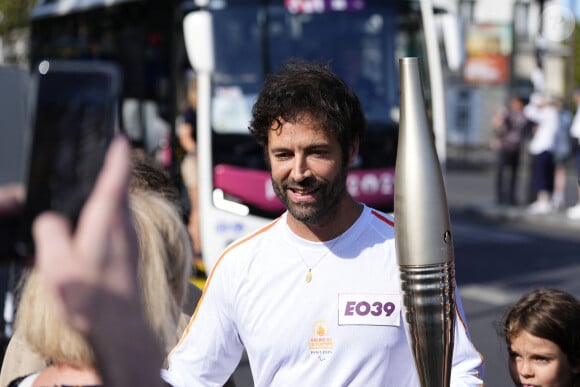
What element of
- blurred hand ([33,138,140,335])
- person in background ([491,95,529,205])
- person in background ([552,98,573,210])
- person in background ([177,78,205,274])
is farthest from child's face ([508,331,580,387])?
person in background ([491,95,529,205])

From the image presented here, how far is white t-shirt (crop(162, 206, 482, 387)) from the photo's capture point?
7.91ft

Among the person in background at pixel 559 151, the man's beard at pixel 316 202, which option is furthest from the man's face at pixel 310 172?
the person in background at pixel 559 151

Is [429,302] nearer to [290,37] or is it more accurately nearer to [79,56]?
[290,37]

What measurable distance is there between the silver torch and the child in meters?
1.32

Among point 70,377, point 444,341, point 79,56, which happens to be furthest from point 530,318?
point 79,56

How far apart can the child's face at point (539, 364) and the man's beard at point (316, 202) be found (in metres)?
0.65

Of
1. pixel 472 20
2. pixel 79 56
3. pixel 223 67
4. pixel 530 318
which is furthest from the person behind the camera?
pixel 472 20

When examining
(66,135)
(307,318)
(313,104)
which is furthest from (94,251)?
(313,104)

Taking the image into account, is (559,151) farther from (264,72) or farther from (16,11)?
(16,11)

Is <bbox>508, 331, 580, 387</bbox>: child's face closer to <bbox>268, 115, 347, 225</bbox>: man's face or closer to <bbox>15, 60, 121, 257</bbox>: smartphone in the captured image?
<bbox>268, 115, 347, 225</bbox>: man's face

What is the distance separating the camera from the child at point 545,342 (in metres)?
2.69

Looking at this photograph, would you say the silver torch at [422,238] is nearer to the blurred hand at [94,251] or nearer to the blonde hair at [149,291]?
the blonde hair at [149,291]

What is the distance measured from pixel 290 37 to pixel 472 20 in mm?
40625

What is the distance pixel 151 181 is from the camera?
115 inches
